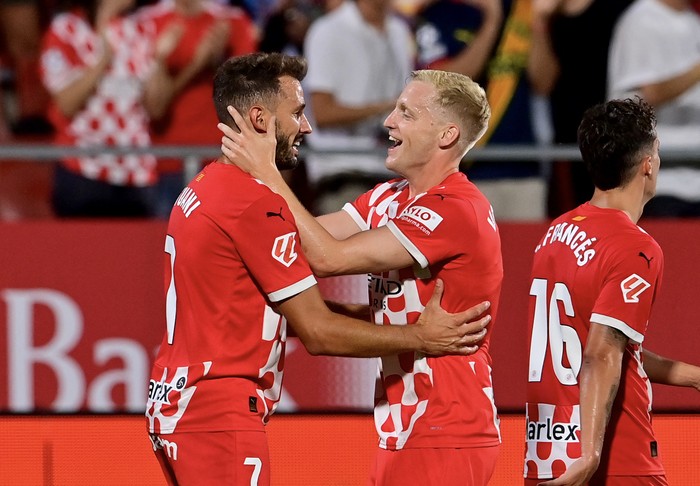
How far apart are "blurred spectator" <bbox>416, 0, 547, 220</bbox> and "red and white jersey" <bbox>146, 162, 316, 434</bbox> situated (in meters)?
3.49

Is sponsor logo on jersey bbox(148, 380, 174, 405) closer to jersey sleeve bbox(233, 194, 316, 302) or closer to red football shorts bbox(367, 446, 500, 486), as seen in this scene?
jersey sleeve bbox(233, 194, 316, 302)

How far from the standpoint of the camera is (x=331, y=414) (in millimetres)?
5891

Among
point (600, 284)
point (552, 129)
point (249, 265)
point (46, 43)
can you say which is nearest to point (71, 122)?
point (46, 43)

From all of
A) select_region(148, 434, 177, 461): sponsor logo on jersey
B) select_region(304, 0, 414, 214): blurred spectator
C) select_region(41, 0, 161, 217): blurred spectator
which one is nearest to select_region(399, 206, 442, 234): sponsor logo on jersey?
select_region(148, 434, 177, 461): sponsor logo on jersey

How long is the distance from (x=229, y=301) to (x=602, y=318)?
119cm

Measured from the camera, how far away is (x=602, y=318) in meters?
3.70

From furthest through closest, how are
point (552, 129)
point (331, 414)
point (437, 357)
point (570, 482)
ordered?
point (552, 129)
point (331, 414)
point (437, 357)
point (570, 482)

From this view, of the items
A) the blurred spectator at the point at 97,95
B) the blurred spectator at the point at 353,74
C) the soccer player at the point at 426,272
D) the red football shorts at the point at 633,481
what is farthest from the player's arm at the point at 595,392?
the blurred spectator at the point at 97,95

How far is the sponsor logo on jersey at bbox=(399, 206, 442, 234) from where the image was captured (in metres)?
3.82

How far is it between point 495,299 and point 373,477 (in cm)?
74

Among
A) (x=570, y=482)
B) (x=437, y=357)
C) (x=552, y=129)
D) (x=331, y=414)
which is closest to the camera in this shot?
(x=570, y=482)

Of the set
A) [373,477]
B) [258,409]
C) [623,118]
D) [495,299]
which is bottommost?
[373,477]

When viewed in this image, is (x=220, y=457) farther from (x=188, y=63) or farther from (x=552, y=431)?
(x=188, y=63)

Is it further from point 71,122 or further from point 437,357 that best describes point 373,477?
point 71,122
